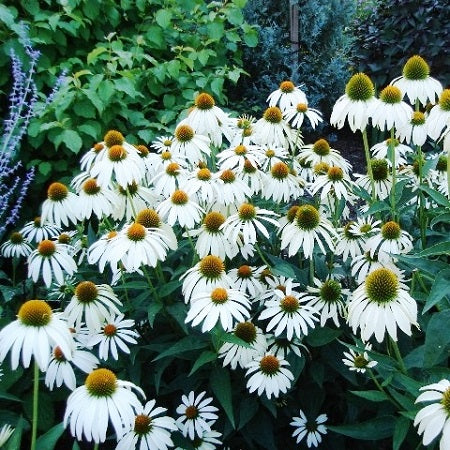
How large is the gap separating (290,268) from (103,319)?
57 centimetres

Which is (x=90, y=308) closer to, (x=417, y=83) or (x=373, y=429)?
(x=373, y=429)

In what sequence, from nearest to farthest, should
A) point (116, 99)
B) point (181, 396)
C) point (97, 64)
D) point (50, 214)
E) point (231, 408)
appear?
point (231, 408), point (181, 396), point (50, 214), point (116, 99), point (97, 64)

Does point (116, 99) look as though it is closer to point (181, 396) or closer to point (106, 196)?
point (106, 196)

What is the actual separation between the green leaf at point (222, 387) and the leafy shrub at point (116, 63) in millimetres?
1636

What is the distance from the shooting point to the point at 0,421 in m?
1.70

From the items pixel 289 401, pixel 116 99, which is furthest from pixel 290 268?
pixel 116 99

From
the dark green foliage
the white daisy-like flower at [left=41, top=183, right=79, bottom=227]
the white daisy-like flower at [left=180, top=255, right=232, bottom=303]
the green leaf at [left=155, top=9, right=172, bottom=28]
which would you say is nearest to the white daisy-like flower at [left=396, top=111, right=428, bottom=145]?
the white daisy-like flower at [left=180, top=255, right=232, bottom=303]

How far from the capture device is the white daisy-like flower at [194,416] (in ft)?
5.49

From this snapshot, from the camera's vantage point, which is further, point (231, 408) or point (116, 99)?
point (116, 99)

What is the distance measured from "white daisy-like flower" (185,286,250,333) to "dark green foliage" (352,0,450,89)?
3359mm

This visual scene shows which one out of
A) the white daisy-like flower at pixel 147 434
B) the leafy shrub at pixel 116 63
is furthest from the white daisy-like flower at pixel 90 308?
the leafy shrub at pixel 116 63

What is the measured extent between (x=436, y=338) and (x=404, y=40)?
3.60 meters

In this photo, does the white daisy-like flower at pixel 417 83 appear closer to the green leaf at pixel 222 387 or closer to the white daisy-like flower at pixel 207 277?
the white daisy-like flower at pixel 207 277

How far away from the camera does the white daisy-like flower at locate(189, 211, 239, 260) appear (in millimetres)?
1781
